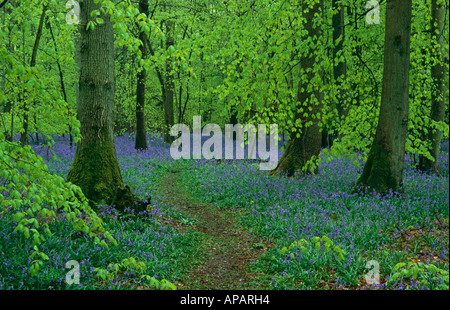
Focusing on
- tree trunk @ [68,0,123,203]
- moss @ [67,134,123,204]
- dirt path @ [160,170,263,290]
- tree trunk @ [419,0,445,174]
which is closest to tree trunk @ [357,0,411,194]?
A: dirt path @ [160,170,263,290]

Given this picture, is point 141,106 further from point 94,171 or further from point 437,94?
point 437,94

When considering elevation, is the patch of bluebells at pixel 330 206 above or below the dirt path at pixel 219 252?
→ above

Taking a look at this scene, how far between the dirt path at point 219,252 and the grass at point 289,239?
0.56 feet

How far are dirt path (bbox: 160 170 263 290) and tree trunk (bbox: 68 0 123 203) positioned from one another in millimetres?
2501

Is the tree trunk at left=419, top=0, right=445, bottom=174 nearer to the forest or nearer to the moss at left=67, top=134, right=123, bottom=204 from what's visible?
the forest

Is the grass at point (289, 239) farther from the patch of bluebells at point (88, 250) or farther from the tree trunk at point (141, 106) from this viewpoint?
the tree trunk at point (141, 106)

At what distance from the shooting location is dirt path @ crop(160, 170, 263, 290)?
5656 mm

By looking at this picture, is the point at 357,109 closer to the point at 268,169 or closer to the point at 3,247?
the point at 268,169

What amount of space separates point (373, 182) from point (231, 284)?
17.6 ft

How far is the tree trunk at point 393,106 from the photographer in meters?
8.49

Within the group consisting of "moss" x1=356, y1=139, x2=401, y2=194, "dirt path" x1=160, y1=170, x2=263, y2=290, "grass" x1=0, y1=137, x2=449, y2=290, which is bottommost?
"dirt path" x1=160, y1=170, x2=263, y2=290

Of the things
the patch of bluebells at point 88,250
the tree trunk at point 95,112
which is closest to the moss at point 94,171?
the tree trunk at point 95,112

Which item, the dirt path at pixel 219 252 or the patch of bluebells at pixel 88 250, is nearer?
the patch of bluebells at pixel 88 250
